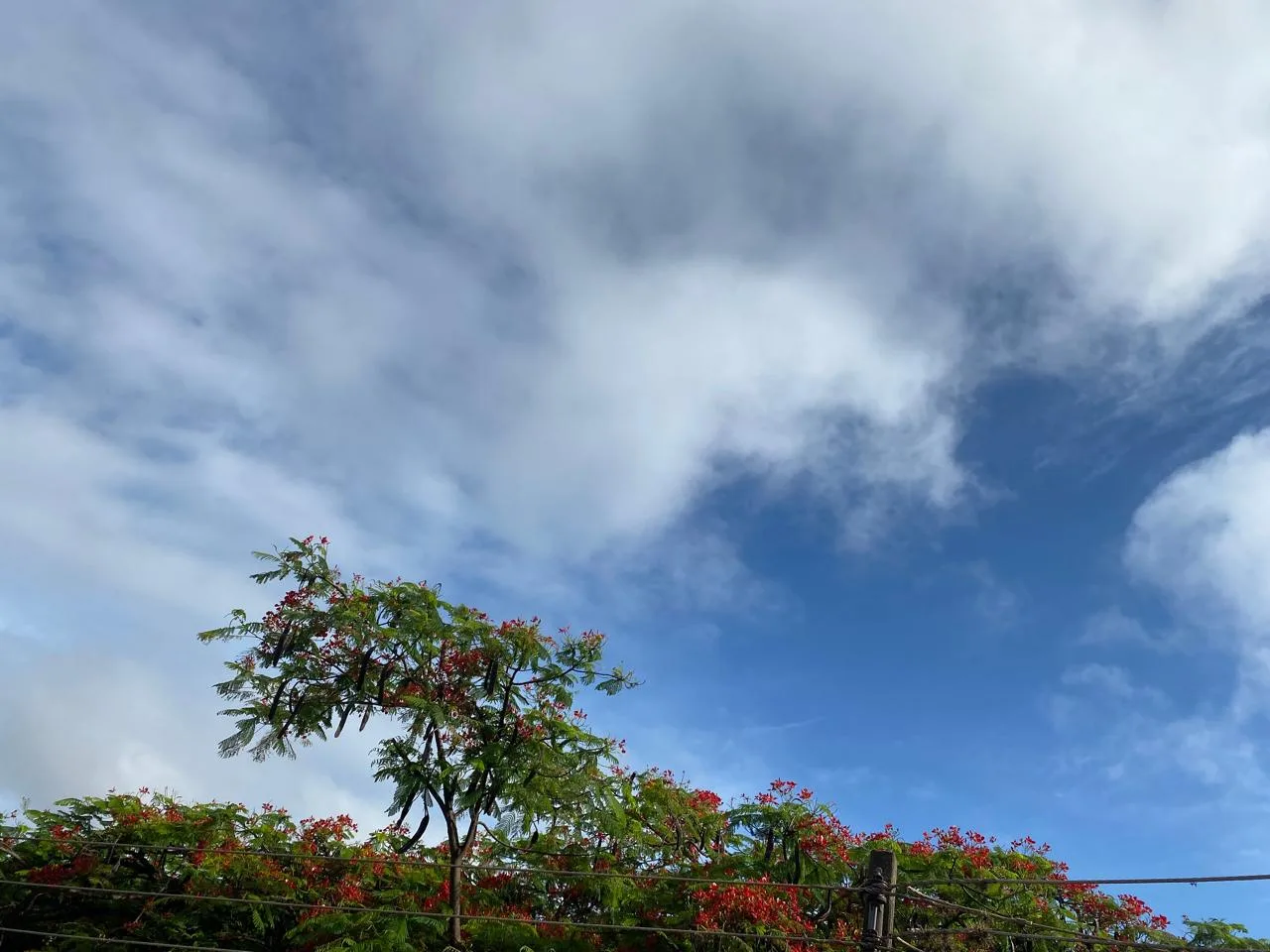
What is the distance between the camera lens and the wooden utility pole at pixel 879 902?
9.97m

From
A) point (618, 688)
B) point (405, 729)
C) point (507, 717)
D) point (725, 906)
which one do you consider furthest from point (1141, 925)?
point (405, 729)

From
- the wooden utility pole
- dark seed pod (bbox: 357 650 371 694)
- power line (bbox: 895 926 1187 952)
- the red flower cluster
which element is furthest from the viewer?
dark seed pod (bbox: 357 650 371 694)

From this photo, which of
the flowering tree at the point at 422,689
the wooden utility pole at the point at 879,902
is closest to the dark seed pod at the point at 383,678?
the flowering tree at the point at 422,689

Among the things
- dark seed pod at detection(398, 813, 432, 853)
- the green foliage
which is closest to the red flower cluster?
the green foliage

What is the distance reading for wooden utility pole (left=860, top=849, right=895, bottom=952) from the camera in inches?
393

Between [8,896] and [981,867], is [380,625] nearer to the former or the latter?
[8,896]

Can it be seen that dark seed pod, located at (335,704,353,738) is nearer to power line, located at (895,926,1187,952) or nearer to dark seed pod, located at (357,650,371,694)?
dark seed pod, located at (357,650,371,694)

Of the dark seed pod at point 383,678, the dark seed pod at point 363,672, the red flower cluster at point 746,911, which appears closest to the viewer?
the red flower cluster at point 746,911

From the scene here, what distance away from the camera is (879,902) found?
10.1 meters

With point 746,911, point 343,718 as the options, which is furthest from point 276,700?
point 746,911

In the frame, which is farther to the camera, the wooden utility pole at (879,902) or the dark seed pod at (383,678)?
the dark seed pod at (383,678)

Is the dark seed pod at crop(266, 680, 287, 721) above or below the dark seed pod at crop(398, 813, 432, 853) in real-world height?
above

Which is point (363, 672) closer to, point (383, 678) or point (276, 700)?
point (383, 678)

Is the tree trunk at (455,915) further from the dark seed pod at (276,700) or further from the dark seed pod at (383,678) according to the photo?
the dark seed pod at (276,700)
